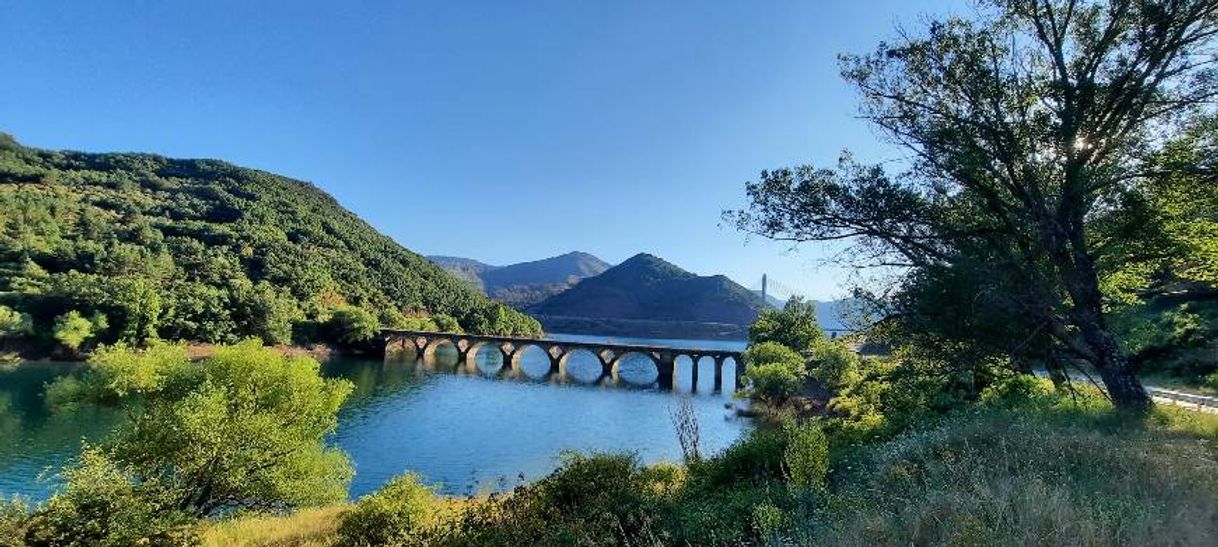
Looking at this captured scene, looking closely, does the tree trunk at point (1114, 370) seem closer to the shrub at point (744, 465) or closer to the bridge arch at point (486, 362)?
the shrub at point (744, 465)

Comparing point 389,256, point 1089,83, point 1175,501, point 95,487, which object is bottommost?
point 95,487

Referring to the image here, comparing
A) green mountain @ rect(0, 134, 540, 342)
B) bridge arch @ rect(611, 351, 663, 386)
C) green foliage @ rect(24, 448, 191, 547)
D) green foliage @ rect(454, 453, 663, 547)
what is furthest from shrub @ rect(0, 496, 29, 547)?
bridge arch @ rect(611, 351, 663, 386)

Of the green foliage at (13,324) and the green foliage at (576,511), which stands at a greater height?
the green foliage at (13,324)

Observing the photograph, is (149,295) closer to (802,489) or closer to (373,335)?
(373,335)

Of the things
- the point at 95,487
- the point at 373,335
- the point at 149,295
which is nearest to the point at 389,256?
the point at 373,335

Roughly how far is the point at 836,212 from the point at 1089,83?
5.04m

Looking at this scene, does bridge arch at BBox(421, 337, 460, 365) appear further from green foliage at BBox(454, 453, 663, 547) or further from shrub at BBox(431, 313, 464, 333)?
green foliage at BBox(454, 453, 663, 547)

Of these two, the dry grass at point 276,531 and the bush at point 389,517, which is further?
the dry grass at point 276,531

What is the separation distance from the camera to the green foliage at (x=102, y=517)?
13516mm

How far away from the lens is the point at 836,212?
1393 cm

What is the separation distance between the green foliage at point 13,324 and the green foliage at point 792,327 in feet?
252

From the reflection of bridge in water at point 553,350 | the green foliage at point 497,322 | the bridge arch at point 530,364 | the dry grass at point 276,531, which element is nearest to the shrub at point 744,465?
the dry grass at point 276,531

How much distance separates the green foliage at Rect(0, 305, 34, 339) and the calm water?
18.4 feet

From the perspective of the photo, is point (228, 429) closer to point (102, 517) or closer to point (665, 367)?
point (102, 517)
